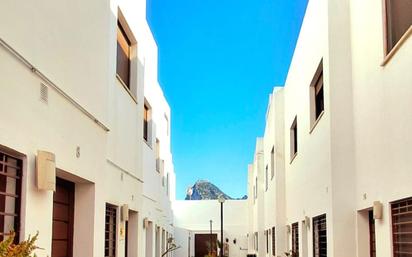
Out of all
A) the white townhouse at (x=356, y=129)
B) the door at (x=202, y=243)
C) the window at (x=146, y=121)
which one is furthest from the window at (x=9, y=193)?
the door at (x=202, y=243)

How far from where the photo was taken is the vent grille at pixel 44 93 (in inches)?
221

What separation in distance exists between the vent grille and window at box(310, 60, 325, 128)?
664 cm

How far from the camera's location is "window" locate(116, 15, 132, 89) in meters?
11.3

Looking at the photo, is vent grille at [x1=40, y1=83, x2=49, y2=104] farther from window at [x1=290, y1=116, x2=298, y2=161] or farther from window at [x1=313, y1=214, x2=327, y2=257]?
window at [x1=290, y1=116, x2=298, y2=161]

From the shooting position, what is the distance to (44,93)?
5719 millimetres

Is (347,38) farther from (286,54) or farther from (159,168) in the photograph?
(159,168)

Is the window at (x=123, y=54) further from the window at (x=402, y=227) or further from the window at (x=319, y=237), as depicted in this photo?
the window at (x=402, y=227)

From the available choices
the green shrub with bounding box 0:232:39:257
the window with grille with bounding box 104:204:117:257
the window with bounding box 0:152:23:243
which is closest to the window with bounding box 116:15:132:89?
the window with grille with bounding box 104:204:117:257

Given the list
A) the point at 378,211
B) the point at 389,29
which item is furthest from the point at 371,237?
the point at 389,29

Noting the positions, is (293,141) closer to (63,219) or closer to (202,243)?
(63,219)

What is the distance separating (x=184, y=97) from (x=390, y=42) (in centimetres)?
2194

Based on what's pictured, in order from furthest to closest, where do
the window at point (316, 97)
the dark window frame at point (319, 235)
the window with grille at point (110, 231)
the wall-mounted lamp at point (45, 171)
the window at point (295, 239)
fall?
the window at point (295, 239) < the window at point (316, 97) < the dark window frame at point (319, 235) < the window with grille at point (110, 231) < the wall-mounted lamp at point (45, 171)

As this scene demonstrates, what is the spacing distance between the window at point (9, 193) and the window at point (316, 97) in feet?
24.1

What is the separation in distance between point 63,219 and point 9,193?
2382 millimetres
